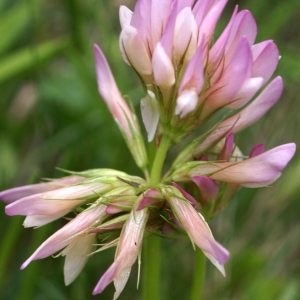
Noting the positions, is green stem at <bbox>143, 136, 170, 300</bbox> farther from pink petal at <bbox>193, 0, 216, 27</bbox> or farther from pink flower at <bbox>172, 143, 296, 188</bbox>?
pink petal at <bbox>193, 0, 216, 27</bbox>

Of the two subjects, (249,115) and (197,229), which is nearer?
(197,229)

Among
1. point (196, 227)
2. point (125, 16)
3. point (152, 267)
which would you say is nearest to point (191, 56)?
point (125, 16)

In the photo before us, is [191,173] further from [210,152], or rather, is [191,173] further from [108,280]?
[108,280]

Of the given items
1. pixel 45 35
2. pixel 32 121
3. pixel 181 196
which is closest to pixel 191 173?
pixel 181 196

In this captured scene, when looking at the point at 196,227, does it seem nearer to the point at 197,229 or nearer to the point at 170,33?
the point at 197,229

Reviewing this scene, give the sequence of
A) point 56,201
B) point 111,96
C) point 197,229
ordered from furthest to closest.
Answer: point 111,96, point 56,201, point 197,229

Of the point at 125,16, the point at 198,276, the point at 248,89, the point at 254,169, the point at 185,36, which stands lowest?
the point at 198,276

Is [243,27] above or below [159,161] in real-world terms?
above

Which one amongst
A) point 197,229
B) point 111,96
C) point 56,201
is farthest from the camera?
point 111,96
